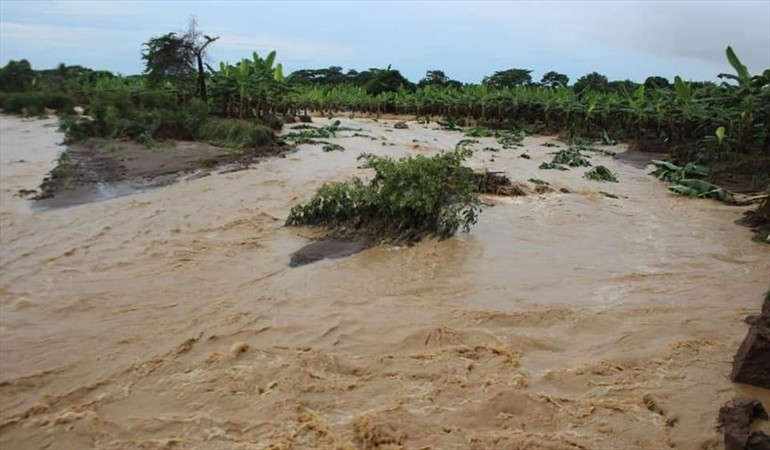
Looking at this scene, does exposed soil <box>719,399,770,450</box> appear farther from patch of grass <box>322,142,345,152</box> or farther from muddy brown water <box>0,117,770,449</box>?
patch of grass <box>322,142,345,152</box>

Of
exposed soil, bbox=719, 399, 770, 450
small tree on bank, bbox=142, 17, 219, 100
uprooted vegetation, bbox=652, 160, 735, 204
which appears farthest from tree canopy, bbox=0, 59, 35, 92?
exposed soil, bbox=719, 399, 770, 450

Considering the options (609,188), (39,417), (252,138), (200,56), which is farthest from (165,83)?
(39,417)

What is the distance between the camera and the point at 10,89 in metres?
37.3

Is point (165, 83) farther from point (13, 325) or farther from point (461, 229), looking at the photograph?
point (13, 325)

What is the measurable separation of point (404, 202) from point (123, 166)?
9.18 metres

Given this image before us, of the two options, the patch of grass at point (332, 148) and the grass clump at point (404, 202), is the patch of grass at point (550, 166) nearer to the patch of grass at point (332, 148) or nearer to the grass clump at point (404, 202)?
the patch of grass at point (332, 148)

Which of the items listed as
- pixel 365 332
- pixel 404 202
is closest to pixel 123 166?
pixel 404 202

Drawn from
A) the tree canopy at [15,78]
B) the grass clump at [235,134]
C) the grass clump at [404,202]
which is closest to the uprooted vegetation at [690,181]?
the grass clump at [404,202]

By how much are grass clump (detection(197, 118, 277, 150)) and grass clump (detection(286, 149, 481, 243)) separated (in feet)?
33.4

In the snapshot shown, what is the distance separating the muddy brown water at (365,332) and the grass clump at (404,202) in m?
0.40

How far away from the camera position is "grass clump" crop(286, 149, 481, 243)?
353 inches

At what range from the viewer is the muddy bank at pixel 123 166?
12.1m

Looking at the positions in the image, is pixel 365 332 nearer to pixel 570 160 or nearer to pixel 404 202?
pixel 404 202

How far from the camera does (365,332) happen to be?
20.0 ft
